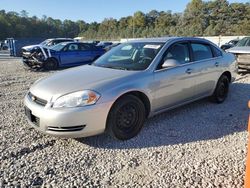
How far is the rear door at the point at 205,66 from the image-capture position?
5.20 m

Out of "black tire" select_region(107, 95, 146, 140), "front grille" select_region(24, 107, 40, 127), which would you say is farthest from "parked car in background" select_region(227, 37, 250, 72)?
"front grille" select_region(24, 107, 40, 127)

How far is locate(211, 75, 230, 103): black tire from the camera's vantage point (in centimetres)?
585

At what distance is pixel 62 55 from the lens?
44.1 ft

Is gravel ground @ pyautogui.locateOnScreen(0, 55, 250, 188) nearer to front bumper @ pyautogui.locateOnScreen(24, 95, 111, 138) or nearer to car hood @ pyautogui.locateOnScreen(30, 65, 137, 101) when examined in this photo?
front bumper @ pyautogui.locateOnScreen(24, 95, 111, 138)

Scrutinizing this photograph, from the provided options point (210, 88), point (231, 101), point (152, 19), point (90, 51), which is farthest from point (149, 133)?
point (152, 19)

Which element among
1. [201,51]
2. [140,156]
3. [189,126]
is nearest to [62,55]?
[201,51]

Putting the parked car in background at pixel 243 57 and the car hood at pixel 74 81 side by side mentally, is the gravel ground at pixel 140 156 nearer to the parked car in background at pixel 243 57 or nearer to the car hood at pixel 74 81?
the car hood at pixel 74 81

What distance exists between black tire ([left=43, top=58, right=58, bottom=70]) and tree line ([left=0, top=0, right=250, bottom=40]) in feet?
160

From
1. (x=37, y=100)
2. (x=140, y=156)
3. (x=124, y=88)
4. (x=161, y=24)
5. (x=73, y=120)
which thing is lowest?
(x=140, y=156)

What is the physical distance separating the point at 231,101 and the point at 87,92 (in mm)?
3876

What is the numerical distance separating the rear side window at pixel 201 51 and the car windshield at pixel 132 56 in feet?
2.82

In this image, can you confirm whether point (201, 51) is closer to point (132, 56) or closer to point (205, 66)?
point (205, 66)

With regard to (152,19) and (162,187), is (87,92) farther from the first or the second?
(152,19)

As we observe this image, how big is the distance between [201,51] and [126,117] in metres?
2.39
